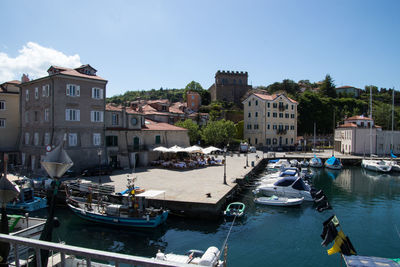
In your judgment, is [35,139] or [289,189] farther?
[35,139]

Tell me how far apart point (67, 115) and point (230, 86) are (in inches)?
3046

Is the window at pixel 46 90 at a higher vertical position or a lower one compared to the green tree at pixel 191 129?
higher

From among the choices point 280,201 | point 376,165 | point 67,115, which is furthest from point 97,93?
point 376,165

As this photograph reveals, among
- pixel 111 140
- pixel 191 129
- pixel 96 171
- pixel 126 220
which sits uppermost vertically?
pixel 191 129

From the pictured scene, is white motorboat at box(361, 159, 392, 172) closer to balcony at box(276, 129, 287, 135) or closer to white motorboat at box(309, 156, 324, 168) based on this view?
white motorboat at box(309, 156, 324, 168)

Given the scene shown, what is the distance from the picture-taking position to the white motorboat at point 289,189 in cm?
2753

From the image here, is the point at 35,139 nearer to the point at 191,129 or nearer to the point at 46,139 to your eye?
the point at 46,139

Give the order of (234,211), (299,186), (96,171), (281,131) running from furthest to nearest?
(281,131)
(96,171)
(299,186)
(234,211)

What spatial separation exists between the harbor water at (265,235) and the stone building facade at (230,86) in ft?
255

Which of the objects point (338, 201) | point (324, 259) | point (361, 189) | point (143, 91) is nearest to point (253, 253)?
point (324, 259)

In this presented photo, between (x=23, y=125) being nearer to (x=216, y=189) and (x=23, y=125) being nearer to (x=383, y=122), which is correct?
(x=216, y=189)

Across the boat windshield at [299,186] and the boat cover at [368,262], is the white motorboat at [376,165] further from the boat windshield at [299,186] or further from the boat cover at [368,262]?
the boat cover at [368,262]

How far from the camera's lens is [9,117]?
39.7 m

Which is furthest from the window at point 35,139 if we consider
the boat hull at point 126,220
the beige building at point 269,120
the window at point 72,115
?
the beige building at point 269,120
